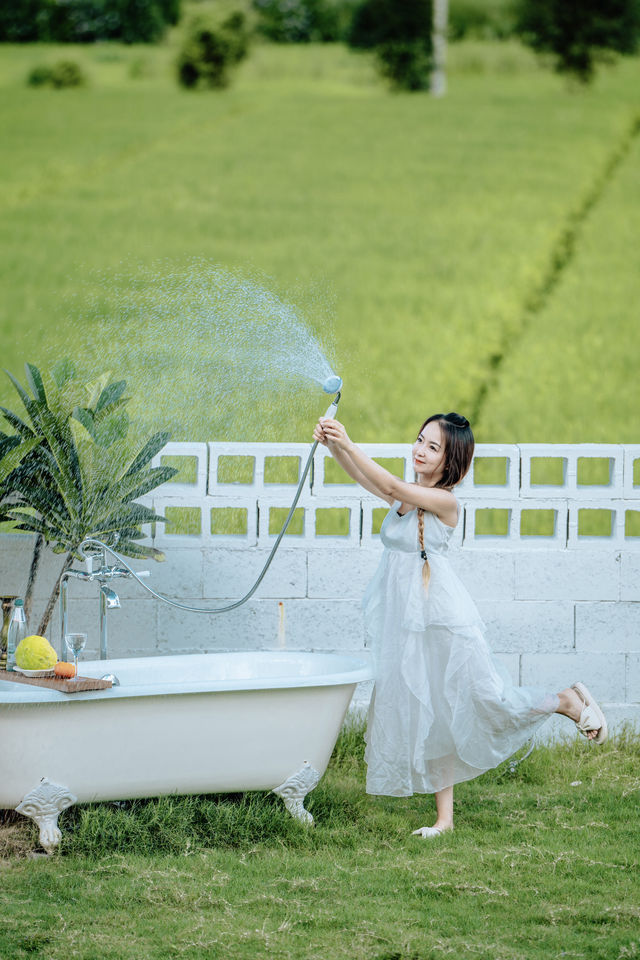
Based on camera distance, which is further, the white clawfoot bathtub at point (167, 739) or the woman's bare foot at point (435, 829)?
the woman's bare foot at point (435, 829)

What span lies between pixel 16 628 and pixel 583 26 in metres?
20.1

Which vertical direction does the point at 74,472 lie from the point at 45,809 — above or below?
above

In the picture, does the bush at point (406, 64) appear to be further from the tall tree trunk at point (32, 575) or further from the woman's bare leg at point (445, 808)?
the woman's bare leg at point (445, 808)

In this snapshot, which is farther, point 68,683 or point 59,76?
point 59,76

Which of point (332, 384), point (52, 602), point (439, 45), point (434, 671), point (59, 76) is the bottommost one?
point (434, 671)

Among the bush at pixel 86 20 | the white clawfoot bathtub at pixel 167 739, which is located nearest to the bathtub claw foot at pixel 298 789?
the white clawfoot bathtub at pixel 167 739

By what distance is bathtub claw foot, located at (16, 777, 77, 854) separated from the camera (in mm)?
4074

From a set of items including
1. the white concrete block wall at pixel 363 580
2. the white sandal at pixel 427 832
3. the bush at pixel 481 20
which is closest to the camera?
the white sandal at pixel 427 832

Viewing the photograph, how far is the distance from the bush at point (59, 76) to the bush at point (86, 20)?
0.52m

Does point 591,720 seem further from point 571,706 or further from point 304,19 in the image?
point 304,19

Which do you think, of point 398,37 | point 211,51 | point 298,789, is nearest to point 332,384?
point 298,789

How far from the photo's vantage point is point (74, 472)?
4824 millimetres

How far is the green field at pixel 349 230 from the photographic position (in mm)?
11414

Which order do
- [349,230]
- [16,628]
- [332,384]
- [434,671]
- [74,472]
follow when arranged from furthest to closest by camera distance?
[349,230] < [74,472] < [16,628] < [434,671] < [332,384]
